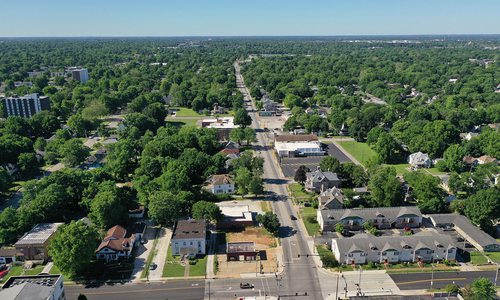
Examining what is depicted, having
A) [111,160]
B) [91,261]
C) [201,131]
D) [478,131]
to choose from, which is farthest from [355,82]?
[91,261]

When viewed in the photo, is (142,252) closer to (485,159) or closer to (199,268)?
(199,268)

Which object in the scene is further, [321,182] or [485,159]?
[485,159]

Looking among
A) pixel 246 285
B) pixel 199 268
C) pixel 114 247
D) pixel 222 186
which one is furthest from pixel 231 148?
pixel 246 285

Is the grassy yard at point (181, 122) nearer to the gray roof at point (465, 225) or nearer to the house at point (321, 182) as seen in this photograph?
the house at point (321, 182)

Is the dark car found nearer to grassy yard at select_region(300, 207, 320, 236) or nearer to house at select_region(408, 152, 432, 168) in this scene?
grassy yard at select_region(300, 207, 320, 236)

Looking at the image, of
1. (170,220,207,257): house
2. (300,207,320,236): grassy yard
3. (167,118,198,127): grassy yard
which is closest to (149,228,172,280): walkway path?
(170,220,207,257): house
